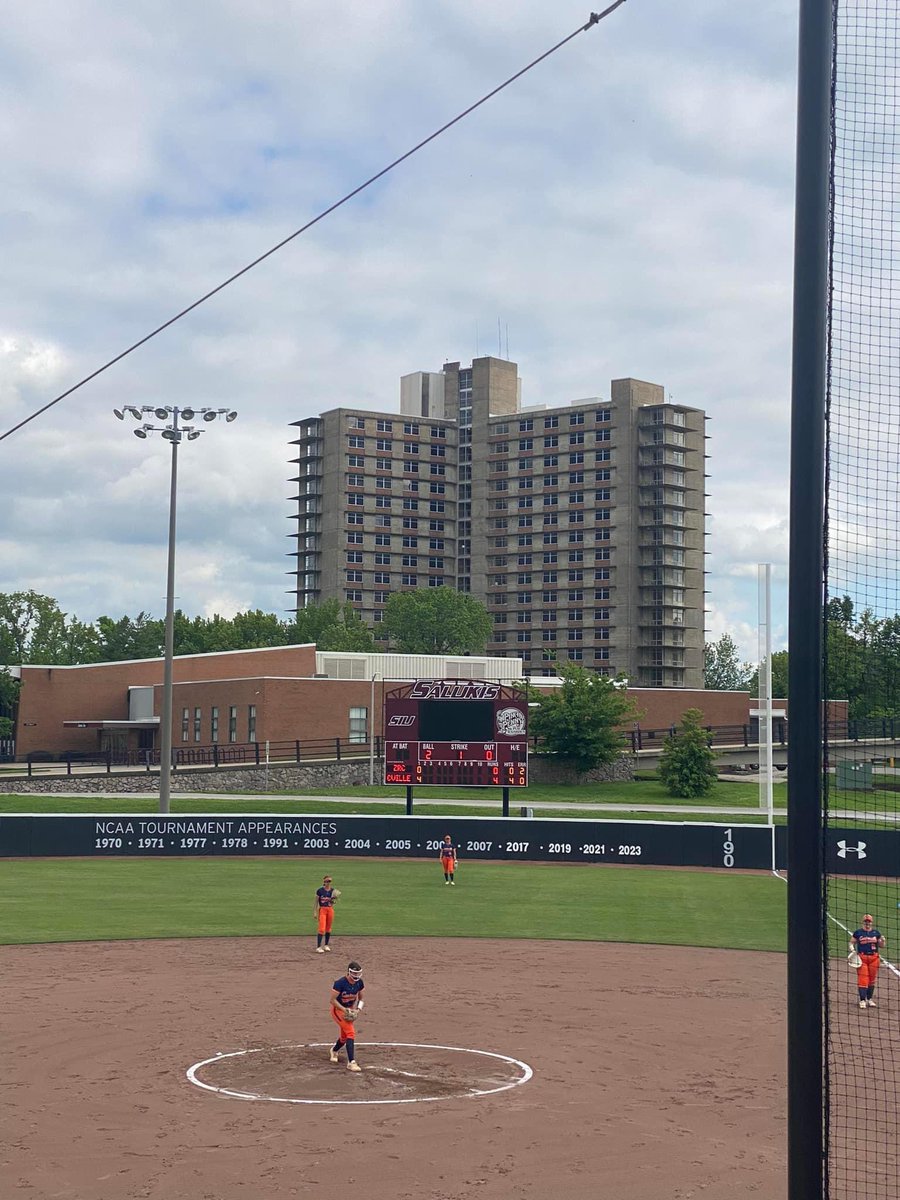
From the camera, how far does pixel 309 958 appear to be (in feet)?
90.5

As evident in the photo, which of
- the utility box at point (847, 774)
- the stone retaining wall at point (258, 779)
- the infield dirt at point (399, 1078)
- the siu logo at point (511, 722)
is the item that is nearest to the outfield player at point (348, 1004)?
the infield dirt at point (399, 1078)

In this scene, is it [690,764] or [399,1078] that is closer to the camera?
[399,1078]

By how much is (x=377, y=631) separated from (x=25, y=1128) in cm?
14024

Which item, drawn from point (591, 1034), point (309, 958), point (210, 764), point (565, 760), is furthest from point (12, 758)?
point (591, 1034)

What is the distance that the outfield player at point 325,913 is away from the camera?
27.0 metres

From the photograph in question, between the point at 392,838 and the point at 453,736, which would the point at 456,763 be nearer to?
the point at 453,736

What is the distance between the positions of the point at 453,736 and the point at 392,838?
440cm

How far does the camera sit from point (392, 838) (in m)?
47.8

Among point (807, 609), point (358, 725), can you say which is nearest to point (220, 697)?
point (358, 725)

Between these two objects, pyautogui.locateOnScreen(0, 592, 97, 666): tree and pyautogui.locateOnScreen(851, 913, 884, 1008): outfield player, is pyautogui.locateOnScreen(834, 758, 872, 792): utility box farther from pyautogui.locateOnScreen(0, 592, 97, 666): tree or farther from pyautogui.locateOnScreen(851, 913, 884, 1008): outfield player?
pyautogui.locateOnScreen(0, 592, 97, 666): tree

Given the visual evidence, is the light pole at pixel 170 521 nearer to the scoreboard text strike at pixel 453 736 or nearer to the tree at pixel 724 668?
the scoreboard text strike at pixel 453 736

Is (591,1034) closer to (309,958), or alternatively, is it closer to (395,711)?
(309,958)

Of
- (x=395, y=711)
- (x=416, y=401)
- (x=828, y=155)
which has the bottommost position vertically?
(x=395, y=711)

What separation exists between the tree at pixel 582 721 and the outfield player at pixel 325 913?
43.7 m
